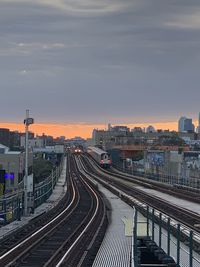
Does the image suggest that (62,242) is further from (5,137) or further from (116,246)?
(5,137)

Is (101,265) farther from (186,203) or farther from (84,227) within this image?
(186,203)

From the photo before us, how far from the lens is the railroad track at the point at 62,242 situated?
22.4 m

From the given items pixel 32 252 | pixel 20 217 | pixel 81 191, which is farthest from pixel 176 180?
pixel 32 252

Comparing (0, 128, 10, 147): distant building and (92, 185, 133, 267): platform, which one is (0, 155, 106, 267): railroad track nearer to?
(92, 185, 133, 267): platform

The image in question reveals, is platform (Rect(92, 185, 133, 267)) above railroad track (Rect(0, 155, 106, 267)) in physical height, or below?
above

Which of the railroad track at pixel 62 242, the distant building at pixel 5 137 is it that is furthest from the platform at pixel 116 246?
the distant building at pixel 5 137

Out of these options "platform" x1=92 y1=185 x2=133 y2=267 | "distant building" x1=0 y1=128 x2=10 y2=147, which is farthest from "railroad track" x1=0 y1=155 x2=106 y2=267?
"distant building" x1=0 y1=128 x2=10 y2=147

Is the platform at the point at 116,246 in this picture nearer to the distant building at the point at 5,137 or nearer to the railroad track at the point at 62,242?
the railroad track at the point at 62,242

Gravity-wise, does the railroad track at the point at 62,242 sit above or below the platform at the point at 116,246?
below

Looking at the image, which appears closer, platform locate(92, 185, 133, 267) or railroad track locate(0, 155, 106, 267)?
platform locate(92, 185, 133, 267)

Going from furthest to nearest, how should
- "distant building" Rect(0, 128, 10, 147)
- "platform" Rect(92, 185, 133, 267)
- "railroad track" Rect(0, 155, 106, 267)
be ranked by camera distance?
1. "distant building" Rect(0, 128, 10, 147)
2. "railroad track" Rect(0, 155, 106, 267)
3. "platform" Rect(92, 185, 133, 267)

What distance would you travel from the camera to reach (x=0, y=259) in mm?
22375

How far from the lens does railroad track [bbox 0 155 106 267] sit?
22.4 m

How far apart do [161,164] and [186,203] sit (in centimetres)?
5219
